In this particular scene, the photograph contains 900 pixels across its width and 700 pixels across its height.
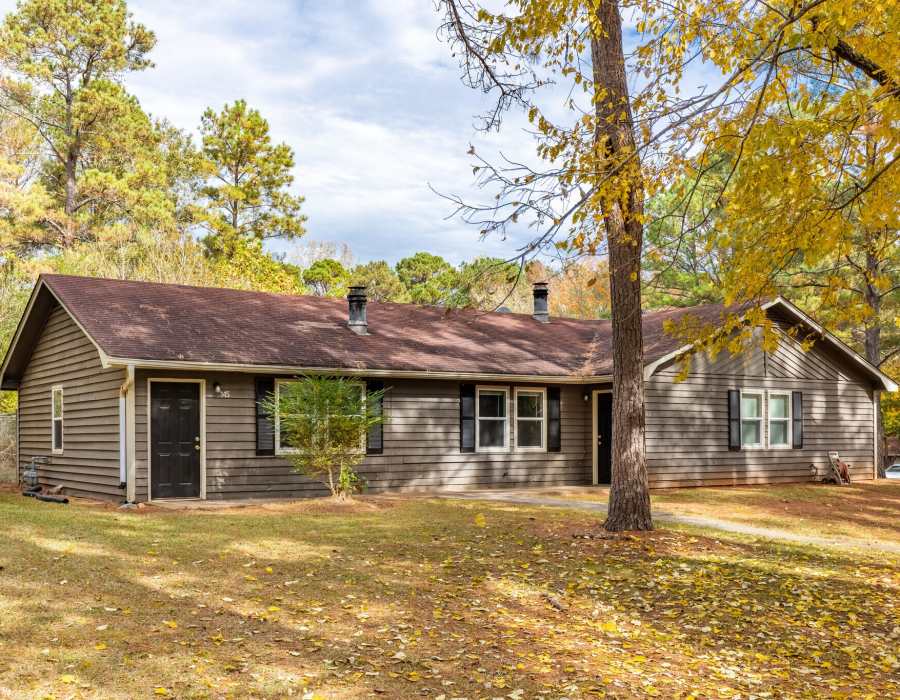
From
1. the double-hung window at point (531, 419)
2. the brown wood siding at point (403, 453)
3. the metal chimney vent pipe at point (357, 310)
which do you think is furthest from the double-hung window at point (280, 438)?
the double-hung window at point (531, 419)

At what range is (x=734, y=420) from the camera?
18.4 m

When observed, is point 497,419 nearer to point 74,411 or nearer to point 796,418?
point 796,418

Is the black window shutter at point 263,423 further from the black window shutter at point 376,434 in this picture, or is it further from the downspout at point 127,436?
the downspout at point 127,436

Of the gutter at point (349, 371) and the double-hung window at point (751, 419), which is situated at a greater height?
the gutter at point (349, 371)

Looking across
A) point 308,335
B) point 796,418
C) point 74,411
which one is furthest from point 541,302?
point 74,411

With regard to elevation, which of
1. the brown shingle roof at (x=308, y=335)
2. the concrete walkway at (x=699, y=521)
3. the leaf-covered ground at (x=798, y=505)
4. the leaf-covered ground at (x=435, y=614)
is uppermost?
the brown shingle roof at (x=308, y=335)

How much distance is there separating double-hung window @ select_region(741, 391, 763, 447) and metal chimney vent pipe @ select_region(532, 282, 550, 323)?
202 inches

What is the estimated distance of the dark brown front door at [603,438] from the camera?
59.2 feet

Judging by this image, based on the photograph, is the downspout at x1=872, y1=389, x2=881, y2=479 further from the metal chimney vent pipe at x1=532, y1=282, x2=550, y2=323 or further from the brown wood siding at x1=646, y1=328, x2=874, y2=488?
the metal chimney vent pipe at x1=532, y1=282, x2=550, y2=323

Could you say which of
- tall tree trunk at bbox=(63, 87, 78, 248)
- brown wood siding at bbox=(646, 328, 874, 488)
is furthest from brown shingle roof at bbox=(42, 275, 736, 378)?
tall tree trunk at bbox=(63, 87, 78, 248)

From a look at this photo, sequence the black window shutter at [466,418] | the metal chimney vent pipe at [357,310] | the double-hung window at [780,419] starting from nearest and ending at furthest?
the black window shutter at [466,418], the metal chimney vent pipe at [357,310], the double-hung window at [780,419]

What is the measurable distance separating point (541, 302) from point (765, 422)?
6068mm

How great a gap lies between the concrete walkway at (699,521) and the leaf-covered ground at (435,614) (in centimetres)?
82

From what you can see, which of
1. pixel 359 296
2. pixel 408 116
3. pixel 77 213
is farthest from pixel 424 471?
pixel 77 213
